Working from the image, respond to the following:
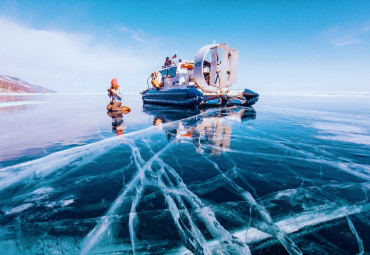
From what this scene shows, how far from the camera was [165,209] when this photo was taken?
2.08m

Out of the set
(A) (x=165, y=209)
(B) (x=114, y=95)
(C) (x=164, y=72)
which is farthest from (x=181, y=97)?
(A) (x=165, y=209)

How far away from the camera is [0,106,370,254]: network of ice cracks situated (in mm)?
1649

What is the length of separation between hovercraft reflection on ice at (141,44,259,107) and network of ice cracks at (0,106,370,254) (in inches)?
412

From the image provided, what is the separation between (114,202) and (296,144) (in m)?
4.72

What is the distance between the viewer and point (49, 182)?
9.11 ft

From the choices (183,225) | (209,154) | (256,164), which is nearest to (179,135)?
(209,154)

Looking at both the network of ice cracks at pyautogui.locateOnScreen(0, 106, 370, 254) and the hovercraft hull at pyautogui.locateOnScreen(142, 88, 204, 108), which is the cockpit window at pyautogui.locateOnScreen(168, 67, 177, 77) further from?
the network of ice cracks at pyautogui.locateOnScreen(0, 106, 370, 254)

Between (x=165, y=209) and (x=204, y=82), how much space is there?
13.1 meters

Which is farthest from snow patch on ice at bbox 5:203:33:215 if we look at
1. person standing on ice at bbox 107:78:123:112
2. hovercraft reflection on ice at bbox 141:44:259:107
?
hovercraft reflection on ice at bbox 141:44:259:107

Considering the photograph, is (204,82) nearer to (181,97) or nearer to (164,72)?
(181,97)

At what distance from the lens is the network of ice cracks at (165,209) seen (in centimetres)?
165

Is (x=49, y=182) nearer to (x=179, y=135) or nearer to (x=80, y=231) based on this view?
(x=80, y=231)

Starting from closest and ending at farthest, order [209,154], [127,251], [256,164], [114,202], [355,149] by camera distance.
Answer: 1. [127,251]
2. [114,202]
3. [256,164]
4. [209,154]
5. [355,149]

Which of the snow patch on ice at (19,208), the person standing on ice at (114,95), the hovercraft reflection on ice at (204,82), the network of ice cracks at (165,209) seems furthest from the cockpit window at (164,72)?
the snow patch on ice at (19,208)
